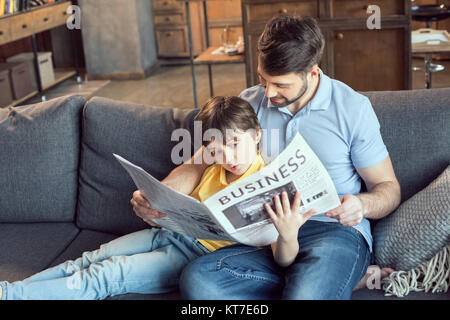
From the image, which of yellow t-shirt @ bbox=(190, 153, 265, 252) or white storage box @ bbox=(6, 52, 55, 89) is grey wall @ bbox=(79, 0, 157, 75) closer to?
white storage box @ bbox=(6, 52, 55, 89)

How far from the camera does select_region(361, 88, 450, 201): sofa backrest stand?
157 cm

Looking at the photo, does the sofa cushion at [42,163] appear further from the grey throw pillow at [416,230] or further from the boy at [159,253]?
the grey throw pillow at [416,230]

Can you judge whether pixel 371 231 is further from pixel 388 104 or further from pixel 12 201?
pixel 12 201

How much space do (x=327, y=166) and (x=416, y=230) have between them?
0.93 ft

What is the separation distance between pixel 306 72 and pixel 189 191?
0.47 m

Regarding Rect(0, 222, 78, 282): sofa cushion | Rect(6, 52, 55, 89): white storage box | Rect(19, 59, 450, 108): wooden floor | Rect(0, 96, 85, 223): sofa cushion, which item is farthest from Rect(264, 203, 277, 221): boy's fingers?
Rect(6, 52, 55, 89): white storage box

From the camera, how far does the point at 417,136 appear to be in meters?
1.59

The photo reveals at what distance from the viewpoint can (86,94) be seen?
507 centimetres

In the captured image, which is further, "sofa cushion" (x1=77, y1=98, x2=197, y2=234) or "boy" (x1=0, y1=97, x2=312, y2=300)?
"sofa cushion" (x1=77, y1=98, x2=197, y2=234)

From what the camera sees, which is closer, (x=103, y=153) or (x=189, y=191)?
(x=189, y=191)

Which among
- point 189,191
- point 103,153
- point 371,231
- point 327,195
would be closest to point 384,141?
point 371,231

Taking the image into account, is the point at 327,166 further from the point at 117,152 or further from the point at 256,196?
the point at 117,152

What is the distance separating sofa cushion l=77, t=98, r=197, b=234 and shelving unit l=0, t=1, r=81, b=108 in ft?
9.18
